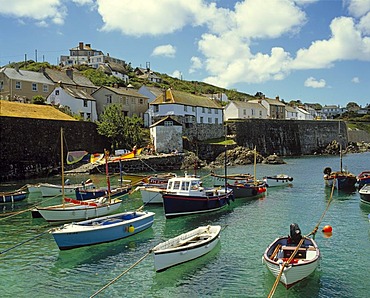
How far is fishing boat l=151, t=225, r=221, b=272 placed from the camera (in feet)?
55.7

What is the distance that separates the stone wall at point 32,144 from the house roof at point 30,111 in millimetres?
1683

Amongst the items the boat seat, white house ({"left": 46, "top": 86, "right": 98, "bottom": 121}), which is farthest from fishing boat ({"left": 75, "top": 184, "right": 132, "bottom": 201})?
white house ({"left": 46, "top": 86, "right": 98, "bottom": 121})

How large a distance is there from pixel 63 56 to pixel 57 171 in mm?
120906

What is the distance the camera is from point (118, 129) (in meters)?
64.1

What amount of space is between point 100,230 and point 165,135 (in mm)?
45839

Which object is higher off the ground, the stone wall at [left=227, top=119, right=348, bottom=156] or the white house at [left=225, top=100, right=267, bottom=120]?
the white house at [left=225, top=100, right=267, bottom=120]

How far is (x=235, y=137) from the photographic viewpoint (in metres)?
81.8

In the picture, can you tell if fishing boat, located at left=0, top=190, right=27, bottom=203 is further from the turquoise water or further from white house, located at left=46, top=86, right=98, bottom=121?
white house, located at left=46, top=86, right=98, bottom=121

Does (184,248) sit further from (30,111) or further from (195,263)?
(30,111)

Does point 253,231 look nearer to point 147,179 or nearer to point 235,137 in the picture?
point 147,179

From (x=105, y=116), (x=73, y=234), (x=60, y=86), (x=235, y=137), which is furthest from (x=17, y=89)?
(x=73, y=234)

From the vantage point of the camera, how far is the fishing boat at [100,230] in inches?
784

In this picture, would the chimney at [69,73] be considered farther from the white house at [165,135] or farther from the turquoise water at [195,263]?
the turquoise water at [195,263]

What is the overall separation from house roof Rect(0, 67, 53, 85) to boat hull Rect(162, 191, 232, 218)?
52.5 metres
